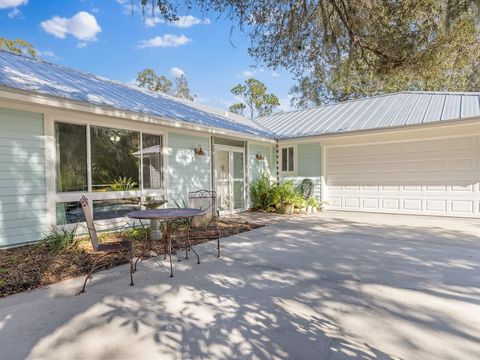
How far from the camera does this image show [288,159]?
1160 cm

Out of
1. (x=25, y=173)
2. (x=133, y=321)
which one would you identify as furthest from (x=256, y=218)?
(x=133, y=321)

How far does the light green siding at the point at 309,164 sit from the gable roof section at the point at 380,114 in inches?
24.2

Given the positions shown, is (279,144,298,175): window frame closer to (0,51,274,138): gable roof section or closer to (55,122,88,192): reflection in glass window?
(0,51,274,138): gable roof section

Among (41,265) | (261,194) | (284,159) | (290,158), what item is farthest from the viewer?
(284,159)

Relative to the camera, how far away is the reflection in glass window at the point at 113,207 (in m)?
6.38

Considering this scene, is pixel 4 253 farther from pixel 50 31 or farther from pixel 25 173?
pixel 50 31

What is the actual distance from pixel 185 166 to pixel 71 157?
9.64 feet

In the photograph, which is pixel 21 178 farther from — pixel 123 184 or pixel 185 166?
pixel 185 166

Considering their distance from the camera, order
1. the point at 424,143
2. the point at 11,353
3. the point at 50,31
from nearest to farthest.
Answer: the point at 11,353 < the point at 424,143 < the point at 50,31

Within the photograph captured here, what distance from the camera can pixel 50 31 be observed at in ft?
48.0

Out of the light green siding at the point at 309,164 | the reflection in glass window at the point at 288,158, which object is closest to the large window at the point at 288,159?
the reflection in glass window at the point at 288,158

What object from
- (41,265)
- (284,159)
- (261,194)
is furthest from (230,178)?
(41,265)

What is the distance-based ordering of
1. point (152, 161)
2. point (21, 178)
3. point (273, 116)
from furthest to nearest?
1. point (273, 116)
2. point (152, 161)
3. point (21, 178)

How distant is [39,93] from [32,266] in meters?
2.67
